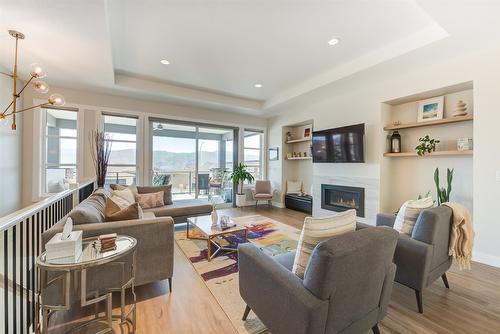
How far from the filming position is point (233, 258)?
286 cm

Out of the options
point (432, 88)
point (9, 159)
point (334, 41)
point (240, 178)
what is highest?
point (334, 41)

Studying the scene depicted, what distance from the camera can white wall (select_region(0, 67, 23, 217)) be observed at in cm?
335

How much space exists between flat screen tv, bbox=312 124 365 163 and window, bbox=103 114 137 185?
13.6 feet

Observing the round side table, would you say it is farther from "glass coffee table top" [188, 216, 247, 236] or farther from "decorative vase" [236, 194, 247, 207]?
"decorative vase" [236, 194, 247, 207]

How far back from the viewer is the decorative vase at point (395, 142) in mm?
3943

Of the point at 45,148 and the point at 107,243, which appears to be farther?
the point at 45,148

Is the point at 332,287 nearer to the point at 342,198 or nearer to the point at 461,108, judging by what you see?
the point at 461,108

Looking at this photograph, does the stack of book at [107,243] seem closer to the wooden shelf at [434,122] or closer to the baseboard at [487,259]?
the baseboard at [487,259]

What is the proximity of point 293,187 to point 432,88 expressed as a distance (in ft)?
12.3

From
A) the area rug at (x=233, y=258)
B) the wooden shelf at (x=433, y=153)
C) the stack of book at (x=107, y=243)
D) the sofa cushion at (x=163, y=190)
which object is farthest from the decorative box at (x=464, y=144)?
the sofa cushion at (x=163, y=190)

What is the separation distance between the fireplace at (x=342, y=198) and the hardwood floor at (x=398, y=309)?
1883 mm

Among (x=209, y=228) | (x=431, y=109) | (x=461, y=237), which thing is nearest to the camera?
(x=461, y=237)

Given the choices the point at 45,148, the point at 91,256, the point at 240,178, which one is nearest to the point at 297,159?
the point at 240,178

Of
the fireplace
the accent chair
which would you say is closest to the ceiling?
the fireplace
